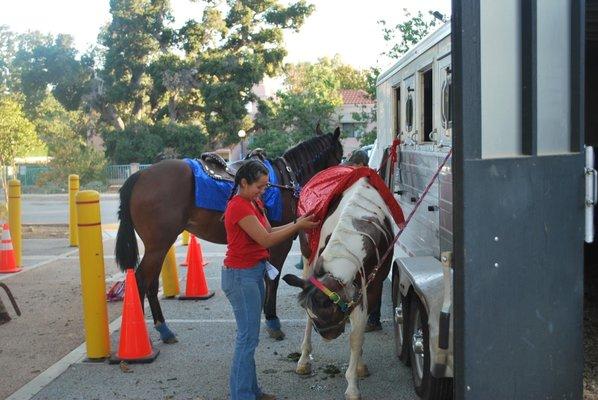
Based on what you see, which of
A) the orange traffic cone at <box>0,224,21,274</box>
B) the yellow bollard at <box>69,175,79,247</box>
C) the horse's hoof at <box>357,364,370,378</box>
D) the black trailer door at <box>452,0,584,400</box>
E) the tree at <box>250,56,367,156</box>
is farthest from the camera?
the tree at <box>250,56,367,156</box>

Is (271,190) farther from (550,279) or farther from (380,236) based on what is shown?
(550,279)

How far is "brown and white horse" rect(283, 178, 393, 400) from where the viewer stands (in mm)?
3752

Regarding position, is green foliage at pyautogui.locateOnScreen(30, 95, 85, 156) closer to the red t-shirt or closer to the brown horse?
the brown horse

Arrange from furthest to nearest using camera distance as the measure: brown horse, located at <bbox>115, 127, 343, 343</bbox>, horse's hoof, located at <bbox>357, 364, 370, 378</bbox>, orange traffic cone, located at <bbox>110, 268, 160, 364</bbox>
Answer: brown horse, located at <bbox>115, 127, 343, 343</bbox> → orange traffic cone, located at <bbox>110, 268, 160, 364</bbox> → horse's hoof, located at <bbox>357, 364, 370, 378</bbox>

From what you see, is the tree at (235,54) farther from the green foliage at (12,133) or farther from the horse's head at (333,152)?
the horse's head at (333,152)

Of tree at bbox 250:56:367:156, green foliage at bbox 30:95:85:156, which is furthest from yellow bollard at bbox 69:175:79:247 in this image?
green foliage at bbox 30:95:85:156

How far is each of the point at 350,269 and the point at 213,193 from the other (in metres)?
2.52

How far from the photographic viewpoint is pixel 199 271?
25.0ft

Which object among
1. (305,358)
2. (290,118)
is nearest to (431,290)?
(305,358)

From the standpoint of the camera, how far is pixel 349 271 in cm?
386

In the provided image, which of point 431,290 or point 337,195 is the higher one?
point 337,195

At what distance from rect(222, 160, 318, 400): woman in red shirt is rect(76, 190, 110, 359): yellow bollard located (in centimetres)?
166

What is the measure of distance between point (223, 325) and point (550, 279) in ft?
14.5

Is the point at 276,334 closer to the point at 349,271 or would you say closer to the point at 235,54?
the point at 349,271
